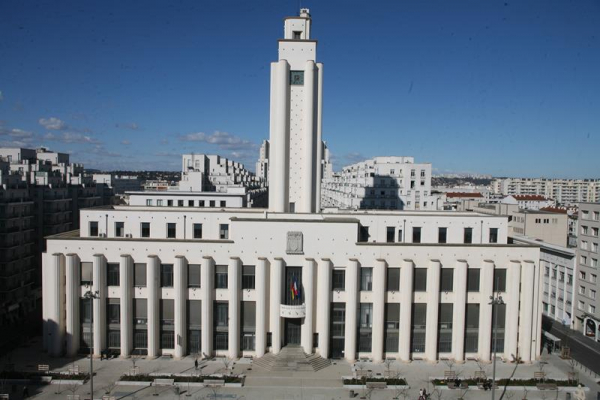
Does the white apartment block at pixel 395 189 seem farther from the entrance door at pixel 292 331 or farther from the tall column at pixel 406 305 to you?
the entrance door at pixel 292 331

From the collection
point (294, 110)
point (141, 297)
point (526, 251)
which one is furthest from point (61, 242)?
point (526, 251)

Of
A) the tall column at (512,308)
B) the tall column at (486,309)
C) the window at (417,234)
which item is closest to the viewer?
the tall column at (486,309)

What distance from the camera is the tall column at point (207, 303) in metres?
43.7

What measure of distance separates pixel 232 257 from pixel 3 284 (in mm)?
36595

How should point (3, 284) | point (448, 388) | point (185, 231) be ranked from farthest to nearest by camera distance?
1. point (3, 284)
2. point (185, 231)
3. point (448, 388)

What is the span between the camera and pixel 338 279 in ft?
146

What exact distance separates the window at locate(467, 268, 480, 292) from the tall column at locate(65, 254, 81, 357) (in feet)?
122

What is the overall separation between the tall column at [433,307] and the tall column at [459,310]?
69.5 inches

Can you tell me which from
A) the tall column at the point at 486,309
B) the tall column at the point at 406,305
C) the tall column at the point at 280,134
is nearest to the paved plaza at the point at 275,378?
the tall column at the point at 406,305

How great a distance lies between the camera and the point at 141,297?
4422cm

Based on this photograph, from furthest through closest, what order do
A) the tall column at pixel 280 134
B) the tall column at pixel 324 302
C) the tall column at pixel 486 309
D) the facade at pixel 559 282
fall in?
the facade at pixel 559 282, the tall column at pixel 280 134, the tall column at pixel 486 309, the tall column at pixel 324 302

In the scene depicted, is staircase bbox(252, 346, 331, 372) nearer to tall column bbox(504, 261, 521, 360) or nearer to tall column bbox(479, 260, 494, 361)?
tall column bbox(479, 260, 494, 361)

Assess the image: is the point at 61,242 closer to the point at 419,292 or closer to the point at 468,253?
the point at 419,292

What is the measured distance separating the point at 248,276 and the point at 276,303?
369cm
